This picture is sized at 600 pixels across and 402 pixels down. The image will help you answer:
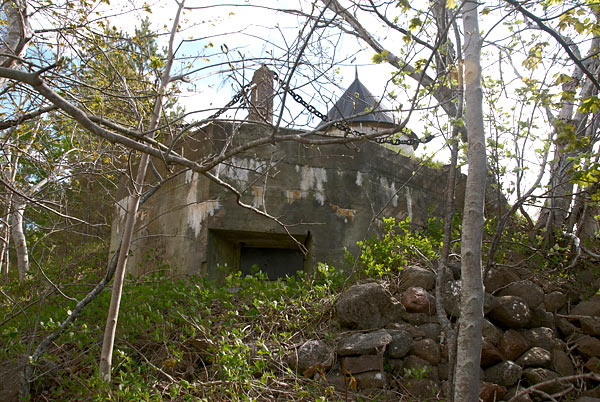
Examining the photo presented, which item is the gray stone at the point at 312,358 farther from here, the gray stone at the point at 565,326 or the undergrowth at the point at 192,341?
the gray stone at the point at 565,326

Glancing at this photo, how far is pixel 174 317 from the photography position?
5238mm

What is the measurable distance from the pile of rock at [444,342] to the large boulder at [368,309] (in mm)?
10

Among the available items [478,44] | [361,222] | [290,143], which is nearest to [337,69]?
[478,44]

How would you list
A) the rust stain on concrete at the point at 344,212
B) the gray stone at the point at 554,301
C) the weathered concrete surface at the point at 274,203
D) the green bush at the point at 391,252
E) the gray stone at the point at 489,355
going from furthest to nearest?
the rust stain on concrete at the point at 344,212, the weathered concrete surface at the point at 274,203, the green bush at the point at 391,252, the gray stone at the point at 554,301, the gray stone at the point at 489,355

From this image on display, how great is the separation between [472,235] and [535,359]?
1.97m

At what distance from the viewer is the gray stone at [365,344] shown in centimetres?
487

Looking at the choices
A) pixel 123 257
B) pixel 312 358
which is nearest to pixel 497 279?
pixel 312 358

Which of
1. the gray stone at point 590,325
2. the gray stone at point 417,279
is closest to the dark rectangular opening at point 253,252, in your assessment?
the gray stone at point 417,279

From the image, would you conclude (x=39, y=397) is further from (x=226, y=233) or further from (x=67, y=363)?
(x=226, y=233)

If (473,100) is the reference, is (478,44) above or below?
above

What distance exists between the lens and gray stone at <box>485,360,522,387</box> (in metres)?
4.79

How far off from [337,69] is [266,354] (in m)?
2.85

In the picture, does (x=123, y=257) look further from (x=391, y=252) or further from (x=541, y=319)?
(x=541, y=319)

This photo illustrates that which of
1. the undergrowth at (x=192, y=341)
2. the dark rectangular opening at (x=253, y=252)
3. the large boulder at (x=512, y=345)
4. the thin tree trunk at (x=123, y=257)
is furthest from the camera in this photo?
the dark rectangular opening at (x=253, y=252)
